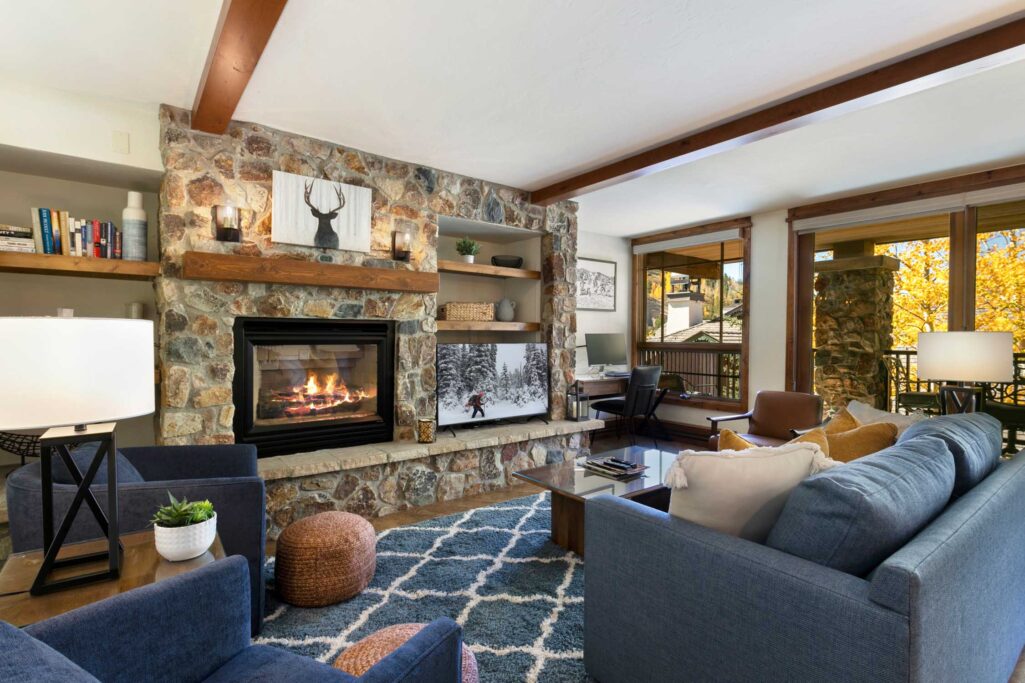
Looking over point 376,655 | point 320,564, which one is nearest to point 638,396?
point 320,564

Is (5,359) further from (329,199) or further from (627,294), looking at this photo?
(627,294)

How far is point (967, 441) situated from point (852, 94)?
1689mm

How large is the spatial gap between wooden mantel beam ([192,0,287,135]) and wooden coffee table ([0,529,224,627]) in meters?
1.85

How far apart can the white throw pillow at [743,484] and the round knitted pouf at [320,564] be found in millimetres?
1506

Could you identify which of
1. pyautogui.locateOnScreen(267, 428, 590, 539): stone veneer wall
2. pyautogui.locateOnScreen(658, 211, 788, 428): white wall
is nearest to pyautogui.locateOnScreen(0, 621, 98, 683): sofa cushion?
pyautogui.locateOnScreen(267, 428, 590, 539): stone veneer wall

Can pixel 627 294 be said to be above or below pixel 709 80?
below

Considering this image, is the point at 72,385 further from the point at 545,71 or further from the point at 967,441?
the point at 967,441

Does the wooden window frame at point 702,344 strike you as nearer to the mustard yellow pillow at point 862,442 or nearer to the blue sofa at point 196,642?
the mustard yellow pillow at point 862,442

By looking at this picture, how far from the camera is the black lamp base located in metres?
1.33

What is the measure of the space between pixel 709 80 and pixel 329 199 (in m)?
2.36

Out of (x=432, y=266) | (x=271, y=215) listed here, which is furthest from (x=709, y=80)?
(x=271, y=215)

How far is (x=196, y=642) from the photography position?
45.9 inches

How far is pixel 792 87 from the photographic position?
2600 millimetres

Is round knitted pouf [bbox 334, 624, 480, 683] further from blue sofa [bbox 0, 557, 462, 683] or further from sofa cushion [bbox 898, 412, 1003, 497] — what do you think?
sofa cushion [bbox 898, 412, 1003, 497]
